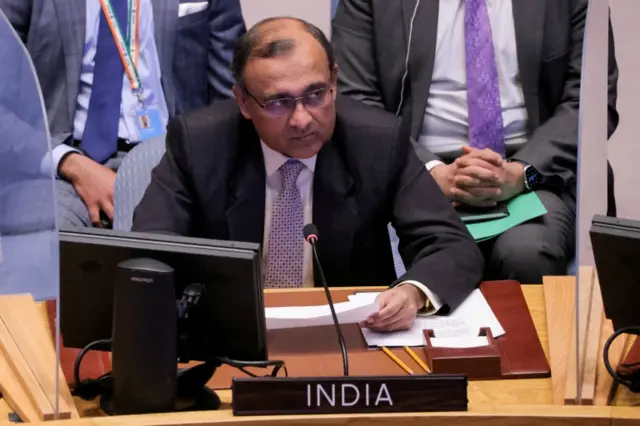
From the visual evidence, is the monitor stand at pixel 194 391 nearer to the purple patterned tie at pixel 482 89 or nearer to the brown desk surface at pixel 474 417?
the brown desk surface at pixel 474 417

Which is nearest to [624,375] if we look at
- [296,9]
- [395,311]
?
[395,311]

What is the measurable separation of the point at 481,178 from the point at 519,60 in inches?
17.3

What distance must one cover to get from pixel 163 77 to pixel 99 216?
464 millimetres

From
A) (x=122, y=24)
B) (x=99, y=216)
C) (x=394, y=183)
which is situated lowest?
(x=99, y=216)

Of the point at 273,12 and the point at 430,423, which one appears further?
the point at 273,12

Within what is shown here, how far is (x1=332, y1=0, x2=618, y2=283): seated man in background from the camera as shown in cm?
303

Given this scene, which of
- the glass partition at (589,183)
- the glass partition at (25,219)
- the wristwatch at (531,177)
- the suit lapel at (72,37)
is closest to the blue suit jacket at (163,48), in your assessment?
the suit lapel at (72,37)

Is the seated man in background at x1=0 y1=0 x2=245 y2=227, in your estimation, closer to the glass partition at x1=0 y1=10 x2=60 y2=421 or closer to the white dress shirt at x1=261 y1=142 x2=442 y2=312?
the white dress shirt at x1=261 y1=142 x2=442 y2=312

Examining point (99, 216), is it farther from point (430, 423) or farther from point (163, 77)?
point (430, 423)

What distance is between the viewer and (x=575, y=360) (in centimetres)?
179

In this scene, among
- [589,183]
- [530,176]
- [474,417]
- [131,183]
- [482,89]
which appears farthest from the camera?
[482,89]

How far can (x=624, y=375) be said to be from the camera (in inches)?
68.4

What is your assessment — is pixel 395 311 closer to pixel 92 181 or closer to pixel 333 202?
Result: pixel 333 202

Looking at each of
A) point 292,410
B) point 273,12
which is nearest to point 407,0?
point 273,12
